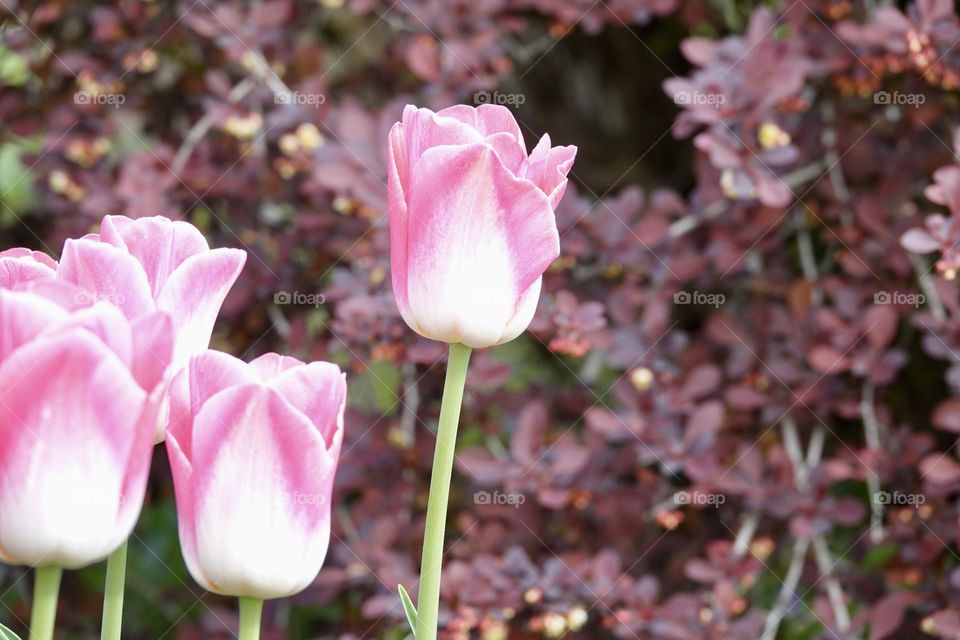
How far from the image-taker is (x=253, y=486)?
405 millimetres

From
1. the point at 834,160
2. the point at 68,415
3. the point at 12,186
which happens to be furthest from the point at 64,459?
the point at 12,186

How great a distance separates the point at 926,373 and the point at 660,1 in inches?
26.1

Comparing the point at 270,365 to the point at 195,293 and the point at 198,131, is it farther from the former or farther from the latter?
the point at 198,131

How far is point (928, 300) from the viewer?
131 cm

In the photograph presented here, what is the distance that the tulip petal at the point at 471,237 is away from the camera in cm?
48

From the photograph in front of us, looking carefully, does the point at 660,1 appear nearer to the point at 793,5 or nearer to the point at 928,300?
the point at 793,5

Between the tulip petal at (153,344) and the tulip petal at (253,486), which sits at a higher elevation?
the tulip petal at (153,344)

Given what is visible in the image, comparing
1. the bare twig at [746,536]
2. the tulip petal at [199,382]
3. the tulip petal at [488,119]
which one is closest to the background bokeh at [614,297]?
the bare twig at [746,536]

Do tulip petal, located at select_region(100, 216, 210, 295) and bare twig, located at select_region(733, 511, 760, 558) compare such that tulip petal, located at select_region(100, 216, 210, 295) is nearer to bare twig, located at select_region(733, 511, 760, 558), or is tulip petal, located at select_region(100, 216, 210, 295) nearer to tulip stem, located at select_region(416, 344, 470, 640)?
tulip stem, located at select_region(416, 344, 470, 640)

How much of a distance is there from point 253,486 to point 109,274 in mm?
103

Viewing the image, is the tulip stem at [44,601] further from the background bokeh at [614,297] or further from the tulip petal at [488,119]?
the background bokeh at [614,297]

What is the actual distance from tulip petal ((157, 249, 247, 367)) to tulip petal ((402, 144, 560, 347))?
82mm

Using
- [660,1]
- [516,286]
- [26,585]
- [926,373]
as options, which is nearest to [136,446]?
[516,286]

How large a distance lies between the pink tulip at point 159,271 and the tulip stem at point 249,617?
10cm
